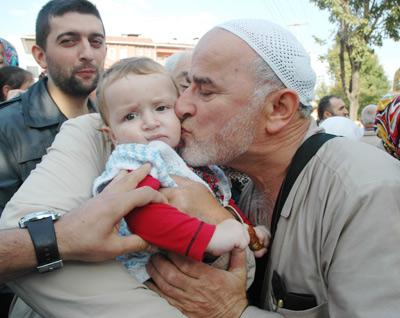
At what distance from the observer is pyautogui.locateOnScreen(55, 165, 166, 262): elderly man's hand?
5.00 ft

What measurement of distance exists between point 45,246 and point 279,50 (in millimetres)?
1625

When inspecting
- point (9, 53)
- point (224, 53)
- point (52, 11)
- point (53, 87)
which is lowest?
point (53, 87)

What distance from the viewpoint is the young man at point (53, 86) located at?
9.52ft

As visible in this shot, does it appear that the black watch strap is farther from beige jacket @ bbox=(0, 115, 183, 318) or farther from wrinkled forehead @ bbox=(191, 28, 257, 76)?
wrinkled forehead @ bbox=(191, 28, 257, 76)

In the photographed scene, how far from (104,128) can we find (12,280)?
955mm

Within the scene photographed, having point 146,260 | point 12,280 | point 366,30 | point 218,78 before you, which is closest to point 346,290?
point 146,260

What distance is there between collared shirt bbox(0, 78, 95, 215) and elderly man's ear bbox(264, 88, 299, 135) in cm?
182

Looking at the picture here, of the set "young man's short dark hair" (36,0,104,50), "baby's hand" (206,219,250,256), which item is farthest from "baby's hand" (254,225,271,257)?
"young man's short dark hair" (36,0,104,50)

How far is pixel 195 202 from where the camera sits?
1.89 metres

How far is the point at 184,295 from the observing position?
1.86m

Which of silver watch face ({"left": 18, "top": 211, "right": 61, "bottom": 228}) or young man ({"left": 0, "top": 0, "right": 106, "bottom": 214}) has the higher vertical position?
young man ({"left": 0, "top": 0, "right": 106, "bottom": 214})

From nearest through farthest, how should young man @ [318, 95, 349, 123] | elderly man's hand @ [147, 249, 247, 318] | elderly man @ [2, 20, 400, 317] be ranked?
elderly man @ [2, 20, 400, 317] < elderly man's hand @ [147, 249, 247, 318] < young man @ [318, 95, 349, 123]

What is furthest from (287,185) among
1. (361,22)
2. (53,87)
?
(361,22)

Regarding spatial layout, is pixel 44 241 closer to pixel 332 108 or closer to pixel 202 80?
pixel 202 80
